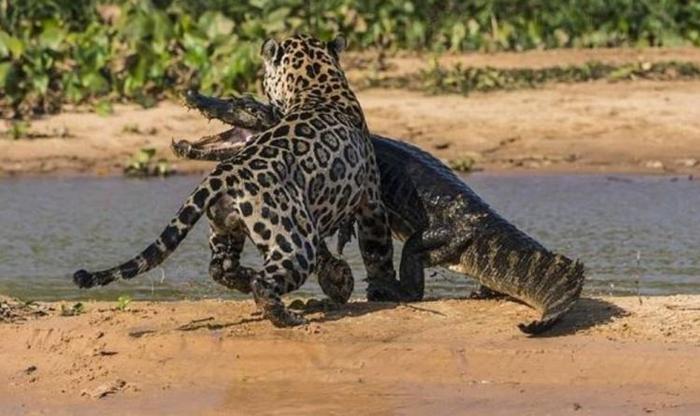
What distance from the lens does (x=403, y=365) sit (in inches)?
292

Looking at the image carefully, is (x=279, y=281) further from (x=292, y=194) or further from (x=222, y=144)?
(x=222, y=144)

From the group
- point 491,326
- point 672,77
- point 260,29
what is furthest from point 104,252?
point 672,77

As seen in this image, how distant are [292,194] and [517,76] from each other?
931 centimetres

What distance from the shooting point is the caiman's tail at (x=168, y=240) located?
25.0 ft

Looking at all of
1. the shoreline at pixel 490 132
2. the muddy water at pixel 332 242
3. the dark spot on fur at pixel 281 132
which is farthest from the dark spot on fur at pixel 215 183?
the shoreline at pixel 490 132

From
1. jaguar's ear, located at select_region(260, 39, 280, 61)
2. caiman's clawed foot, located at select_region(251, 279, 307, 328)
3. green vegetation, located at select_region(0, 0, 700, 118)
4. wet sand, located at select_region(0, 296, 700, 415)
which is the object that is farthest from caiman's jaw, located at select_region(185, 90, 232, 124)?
green vegetation, located at select_region(0, 0, 700, 118)

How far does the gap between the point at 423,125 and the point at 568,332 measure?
813 centimetres

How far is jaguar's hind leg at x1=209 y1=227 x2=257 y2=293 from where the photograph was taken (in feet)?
27.2

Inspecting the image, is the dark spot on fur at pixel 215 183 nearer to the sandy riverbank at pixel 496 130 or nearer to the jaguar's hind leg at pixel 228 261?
the jaguar's hind leg at pixel 228 261

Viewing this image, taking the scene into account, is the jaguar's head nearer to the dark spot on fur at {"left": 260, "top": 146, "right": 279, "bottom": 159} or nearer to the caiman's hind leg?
the caiman's hind leg

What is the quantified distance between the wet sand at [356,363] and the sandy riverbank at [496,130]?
279 inches

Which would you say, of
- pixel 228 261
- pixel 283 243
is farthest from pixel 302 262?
pixel 228 261

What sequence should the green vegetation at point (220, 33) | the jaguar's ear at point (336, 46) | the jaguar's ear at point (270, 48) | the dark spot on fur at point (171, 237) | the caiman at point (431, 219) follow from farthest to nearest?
the green vegetation at point (220, 33)
the jaguar's ear at point (336, 46)
the jaguar's ear at point (270, 48)
the caiman at point (431, 219)
the dark spot on fur at point (171, 237)

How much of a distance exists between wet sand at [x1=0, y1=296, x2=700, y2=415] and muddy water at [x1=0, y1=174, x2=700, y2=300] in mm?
1656
